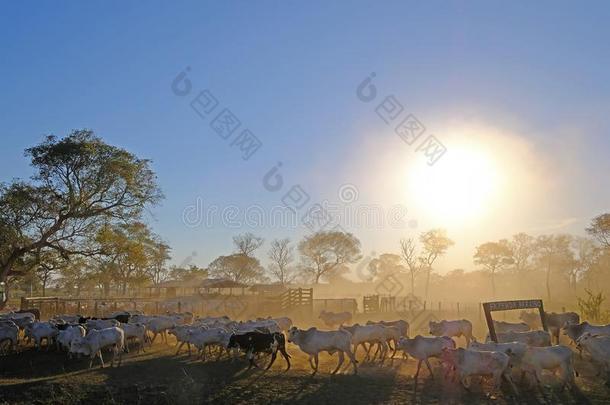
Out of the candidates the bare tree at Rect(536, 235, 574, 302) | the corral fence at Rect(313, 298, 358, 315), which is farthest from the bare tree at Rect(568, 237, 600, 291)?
the corral fence at Rect(313, 298, 358, 315)

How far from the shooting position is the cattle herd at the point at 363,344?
1358 cm

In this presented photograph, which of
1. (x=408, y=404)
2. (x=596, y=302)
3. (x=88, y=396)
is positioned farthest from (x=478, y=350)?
(x=596, y=302)

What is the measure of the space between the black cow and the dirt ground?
475 millimetres

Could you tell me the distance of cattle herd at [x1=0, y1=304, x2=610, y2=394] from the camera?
1358 centimetres

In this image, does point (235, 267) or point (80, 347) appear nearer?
point (80, 347)

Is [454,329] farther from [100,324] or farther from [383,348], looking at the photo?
[100,324]

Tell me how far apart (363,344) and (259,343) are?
389 centimetres

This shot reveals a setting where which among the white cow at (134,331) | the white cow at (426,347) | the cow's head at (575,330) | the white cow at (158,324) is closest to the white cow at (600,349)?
the white cow at (426,347)

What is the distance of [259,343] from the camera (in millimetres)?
17125

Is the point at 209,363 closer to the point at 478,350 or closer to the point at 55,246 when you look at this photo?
the point at 478,350

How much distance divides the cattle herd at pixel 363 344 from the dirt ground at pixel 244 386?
1.60 ft

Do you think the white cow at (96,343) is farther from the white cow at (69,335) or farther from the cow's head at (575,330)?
the cow's head at (575,330)

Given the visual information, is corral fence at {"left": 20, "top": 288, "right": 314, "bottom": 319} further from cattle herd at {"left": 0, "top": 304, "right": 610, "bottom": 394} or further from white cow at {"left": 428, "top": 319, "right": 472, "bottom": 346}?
white cow at {"left": 428, "top": 319, "right": 472, "bottom": 346}

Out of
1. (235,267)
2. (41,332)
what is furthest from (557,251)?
(41,332)
